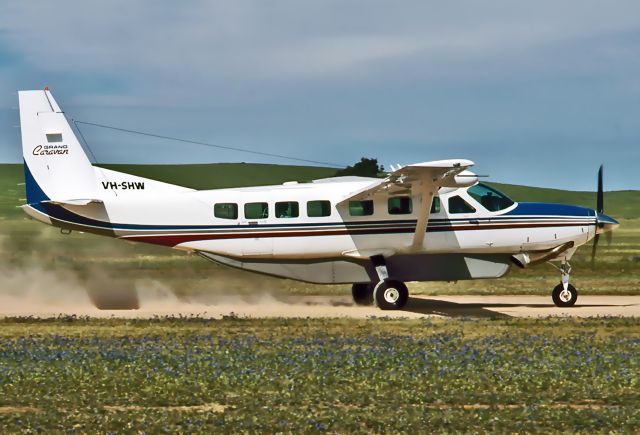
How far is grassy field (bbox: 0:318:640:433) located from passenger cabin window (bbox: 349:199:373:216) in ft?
16.7

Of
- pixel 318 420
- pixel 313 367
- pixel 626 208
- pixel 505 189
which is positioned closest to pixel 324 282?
pixel 313 367

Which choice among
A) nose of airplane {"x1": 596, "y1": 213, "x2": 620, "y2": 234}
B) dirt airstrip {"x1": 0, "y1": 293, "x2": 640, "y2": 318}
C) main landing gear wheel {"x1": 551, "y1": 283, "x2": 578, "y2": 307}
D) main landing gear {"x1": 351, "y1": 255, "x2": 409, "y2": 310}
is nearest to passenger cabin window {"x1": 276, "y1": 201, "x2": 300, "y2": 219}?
main landing gear {"x1": 351, "y1": 255, "x2": 409, "y2": 310}

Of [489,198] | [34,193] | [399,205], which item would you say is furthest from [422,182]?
[34,193]

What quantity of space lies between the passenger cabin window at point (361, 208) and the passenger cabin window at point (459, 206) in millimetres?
2342

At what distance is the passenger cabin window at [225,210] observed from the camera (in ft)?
90.3

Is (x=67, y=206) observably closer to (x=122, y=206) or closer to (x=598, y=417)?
(x=122, y=206)

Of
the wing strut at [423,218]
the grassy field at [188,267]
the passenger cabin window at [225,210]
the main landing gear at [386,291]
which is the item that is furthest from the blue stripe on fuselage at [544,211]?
the passenger cabin window at [225,210]

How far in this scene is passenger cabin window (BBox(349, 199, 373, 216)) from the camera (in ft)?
91.5

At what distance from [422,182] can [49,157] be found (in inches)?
405

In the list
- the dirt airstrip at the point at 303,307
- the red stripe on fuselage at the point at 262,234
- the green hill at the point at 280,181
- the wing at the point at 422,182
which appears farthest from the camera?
the green hill at the point at 280,181

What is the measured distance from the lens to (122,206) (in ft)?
89.2

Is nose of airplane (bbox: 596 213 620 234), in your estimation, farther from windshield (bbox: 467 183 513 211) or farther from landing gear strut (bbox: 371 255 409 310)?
landing gear strut (bbox: 371 255 409 310)

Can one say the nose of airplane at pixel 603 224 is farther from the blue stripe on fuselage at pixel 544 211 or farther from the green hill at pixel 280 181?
the green hill at pixel 280 181

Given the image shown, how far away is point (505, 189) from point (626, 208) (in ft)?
56.2
